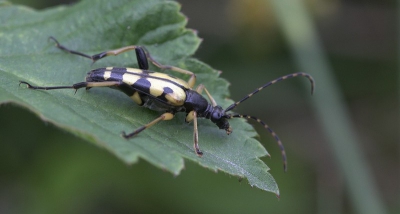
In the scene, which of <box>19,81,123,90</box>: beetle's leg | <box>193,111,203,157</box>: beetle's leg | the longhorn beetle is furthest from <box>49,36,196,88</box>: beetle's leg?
<box>193,111,203,157</box>: beetle's leg

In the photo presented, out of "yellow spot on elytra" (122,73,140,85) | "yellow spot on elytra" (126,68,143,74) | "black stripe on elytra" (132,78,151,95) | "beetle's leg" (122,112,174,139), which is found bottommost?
"beetle's leg" (122,112,174,139)

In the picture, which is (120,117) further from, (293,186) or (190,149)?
(293,186)

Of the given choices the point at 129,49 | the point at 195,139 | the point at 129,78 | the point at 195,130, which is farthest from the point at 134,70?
the point at 195,139

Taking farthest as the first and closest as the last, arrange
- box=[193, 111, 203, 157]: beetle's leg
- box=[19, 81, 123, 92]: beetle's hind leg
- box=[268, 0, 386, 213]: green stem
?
box=[268, 0, 386, 213]: green stem
box=[193, 111, 203, 157]: beetle's leg
box=[19, 81, 123, 92]: beetle's hind leg

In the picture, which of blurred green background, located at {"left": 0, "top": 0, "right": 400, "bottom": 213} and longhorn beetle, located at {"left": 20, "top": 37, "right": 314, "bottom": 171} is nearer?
longhorn beetle, located at {"left": 20, "top": 37, "right": 314, "bottom": 171}

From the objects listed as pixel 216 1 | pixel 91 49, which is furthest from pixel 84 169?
pixel 216 1

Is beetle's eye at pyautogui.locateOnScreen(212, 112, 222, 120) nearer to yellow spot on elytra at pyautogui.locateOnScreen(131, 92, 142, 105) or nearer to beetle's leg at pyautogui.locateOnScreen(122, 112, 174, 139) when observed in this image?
beetle's leg at pyautogui.locateOnScreen(122, 112, 174, 139)
